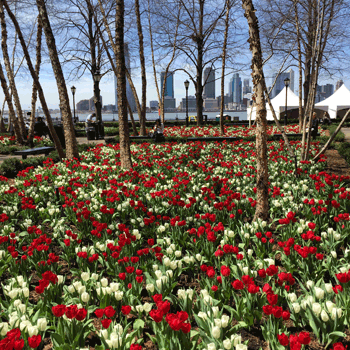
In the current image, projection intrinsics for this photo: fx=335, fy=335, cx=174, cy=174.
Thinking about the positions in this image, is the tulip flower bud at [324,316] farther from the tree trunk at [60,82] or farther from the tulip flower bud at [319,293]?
the tree trunk at [60,82]

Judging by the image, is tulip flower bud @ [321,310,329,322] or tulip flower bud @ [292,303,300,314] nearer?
tulip flower bud @ [321,310,329,322]

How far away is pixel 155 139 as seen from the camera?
1517cm

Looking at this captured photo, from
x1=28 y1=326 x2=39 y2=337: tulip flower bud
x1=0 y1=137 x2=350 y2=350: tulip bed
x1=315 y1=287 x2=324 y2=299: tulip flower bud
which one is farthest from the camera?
x1=315 y1=287 x2=324 y2=299: tulip flower bud

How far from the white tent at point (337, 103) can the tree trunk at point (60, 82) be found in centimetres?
3075

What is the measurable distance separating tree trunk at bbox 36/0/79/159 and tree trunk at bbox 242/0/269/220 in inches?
276

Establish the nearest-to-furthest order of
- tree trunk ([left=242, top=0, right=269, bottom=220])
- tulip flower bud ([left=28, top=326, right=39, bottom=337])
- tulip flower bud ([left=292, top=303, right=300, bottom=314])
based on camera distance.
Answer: tulip flower bud ([left=28, top=326, right=39, bottom=337]) < tulip flower bud ([left=292, top=303, right=300, bottom=314]) < tree trunk ([left=242, top=0, right=269, bottom=220])

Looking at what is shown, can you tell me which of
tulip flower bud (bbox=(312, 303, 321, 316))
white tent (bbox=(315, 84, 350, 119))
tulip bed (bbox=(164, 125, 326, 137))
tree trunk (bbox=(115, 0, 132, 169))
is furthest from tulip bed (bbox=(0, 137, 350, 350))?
white tent (bbox=(315, 84, 350, 119))

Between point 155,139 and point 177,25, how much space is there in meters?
9.77

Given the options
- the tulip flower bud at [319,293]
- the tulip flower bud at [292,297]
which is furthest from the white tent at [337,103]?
the tulip flower bud at [292,297]

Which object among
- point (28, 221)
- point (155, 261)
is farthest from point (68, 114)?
point (155, 261)

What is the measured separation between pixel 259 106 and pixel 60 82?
24.5ft

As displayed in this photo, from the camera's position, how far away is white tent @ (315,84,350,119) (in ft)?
113

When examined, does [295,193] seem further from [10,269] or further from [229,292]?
[10,269]

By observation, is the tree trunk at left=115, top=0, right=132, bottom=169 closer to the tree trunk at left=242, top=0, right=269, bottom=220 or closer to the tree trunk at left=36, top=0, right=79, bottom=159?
the tree trunk at left=36, top=0, right=79, bottom=159
